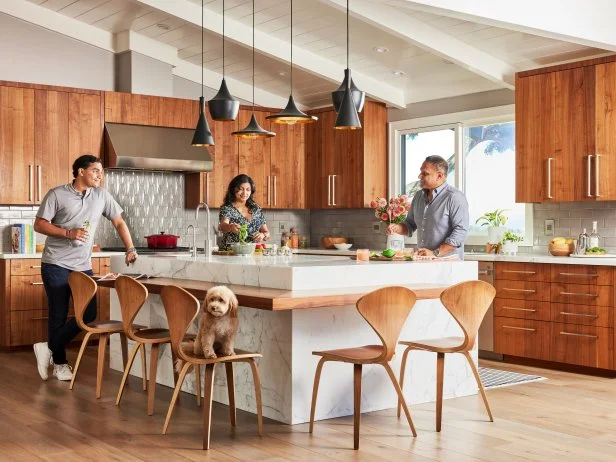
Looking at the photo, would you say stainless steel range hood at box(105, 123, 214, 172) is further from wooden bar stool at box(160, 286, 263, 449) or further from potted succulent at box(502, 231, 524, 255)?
wooden bar stool at box(160, 286, 263, 449)

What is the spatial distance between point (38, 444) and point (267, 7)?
171 inches

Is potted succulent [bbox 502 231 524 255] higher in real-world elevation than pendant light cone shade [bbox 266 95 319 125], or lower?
lower

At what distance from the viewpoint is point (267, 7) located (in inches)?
283

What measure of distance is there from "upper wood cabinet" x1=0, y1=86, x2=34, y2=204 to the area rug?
14.0ft

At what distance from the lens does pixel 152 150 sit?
26.6 feet

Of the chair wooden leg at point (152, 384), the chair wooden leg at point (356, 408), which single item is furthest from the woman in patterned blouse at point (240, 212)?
the chair wooden leg at point (356, 408)

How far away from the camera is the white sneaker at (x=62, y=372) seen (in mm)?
5766

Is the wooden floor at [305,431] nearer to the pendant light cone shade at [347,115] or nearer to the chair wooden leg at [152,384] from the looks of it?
the chair wooden leg at [152,384]

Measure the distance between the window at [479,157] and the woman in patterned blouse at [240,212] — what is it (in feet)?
7.96

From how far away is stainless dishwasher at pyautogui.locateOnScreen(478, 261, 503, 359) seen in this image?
6.87 metres

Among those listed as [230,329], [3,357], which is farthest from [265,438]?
[3,357]

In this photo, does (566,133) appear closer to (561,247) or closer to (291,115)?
(561,247)

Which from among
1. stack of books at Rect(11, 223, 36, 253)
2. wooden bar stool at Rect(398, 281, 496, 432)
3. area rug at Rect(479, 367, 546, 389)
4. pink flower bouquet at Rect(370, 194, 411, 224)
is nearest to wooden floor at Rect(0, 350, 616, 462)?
area rug at Rect(479, 367, 546, 389)

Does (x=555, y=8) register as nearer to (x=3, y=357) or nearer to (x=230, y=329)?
(x=230, y=329)
